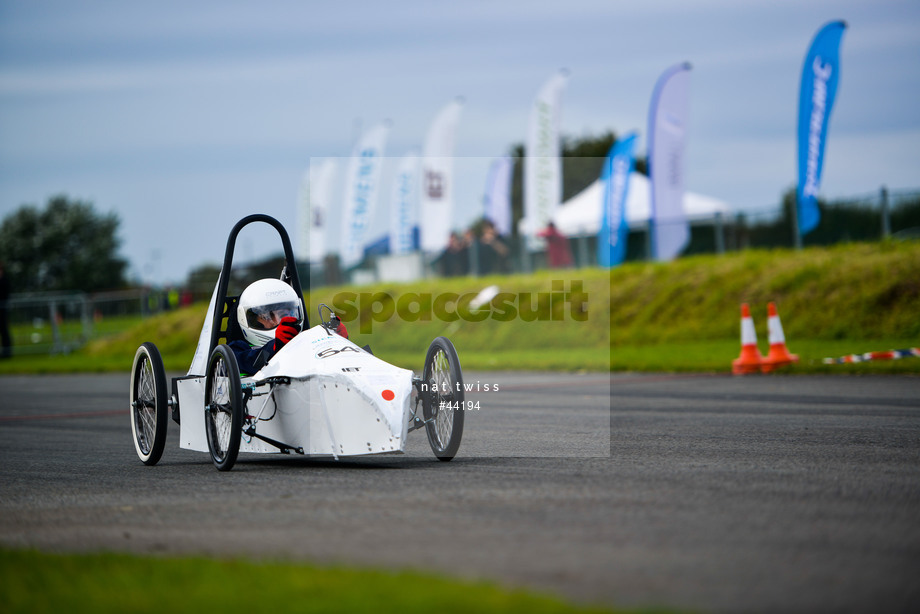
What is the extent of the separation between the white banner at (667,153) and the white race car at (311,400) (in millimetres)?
20289

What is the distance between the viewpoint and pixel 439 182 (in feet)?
120

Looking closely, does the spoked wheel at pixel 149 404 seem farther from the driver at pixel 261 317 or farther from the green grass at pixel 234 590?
the green grass at pixel 234 590

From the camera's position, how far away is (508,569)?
473 cm

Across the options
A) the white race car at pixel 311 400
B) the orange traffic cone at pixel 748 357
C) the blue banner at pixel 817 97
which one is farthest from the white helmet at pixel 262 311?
the blue banner at pixel 817 97

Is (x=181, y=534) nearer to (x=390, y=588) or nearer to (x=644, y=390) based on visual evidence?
(x=390, y=588)

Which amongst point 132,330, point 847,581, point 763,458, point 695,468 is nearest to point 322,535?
point 847,581

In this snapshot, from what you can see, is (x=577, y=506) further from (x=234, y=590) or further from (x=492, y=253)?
(x=492, y=253)

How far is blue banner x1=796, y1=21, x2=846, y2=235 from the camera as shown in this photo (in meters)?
23.7

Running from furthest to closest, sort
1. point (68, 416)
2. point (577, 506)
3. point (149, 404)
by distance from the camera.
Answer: point (68, 416) < point (149, 404) < point (577, 506)

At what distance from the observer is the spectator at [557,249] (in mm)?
30703

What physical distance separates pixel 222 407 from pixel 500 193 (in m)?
35.1

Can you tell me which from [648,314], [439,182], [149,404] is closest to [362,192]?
[439,182]

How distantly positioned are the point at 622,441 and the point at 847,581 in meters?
5.30

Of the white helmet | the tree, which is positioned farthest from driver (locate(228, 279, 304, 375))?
the tree
